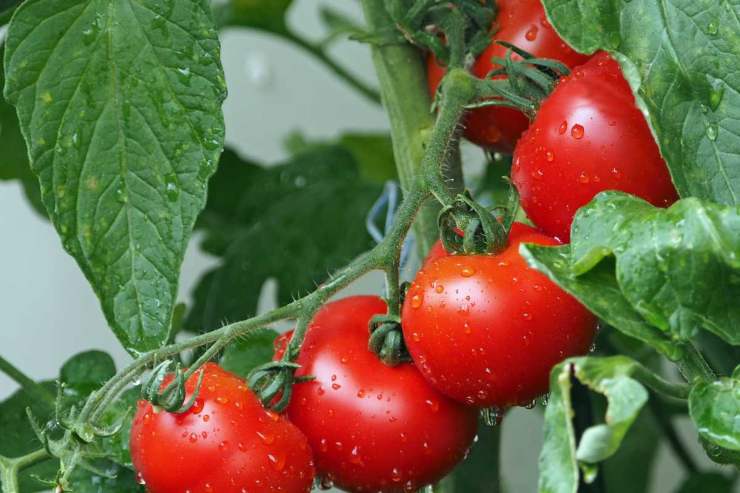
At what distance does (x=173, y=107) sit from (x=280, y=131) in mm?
1060

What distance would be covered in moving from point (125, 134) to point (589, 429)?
27cm

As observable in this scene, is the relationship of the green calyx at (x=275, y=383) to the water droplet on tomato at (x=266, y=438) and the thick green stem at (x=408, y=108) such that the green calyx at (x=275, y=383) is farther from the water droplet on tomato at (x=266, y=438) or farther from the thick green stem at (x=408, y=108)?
the thick green stem at (x=408, y=108)

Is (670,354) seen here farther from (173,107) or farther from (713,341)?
(713,341)

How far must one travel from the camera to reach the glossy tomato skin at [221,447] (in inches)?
19.8

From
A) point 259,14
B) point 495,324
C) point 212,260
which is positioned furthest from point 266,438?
point 212,260

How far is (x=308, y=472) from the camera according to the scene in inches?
20.6

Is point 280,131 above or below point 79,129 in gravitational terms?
below

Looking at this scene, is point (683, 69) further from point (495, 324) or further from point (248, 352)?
point (248, 352)

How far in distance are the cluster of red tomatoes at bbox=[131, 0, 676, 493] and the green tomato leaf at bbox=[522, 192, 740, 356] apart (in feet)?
0.18

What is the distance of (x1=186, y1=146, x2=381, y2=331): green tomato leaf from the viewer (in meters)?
0.93

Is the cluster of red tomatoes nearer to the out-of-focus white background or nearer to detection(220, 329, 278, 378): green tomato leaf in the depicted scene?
detection(220, 329, 278, 378): green tomato leaf

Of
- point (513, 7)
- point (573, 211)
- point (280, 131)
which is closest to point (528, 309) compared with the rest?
point (573, 211)

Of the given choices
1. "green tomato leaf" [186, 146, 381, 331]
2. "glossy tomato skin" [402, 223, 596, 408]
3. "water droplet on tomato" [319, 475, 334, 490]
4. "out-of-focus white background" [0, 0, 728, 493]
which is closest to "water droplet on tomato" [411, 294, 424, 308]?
"glossy tomato skin" [402, 223, 596, 408]

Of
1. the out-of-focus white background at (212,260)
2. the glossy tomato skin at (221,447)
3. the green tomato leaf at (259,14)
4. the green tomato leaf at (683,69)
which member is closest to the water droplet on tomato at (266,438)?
the glossy tomato skin at (221,447)
